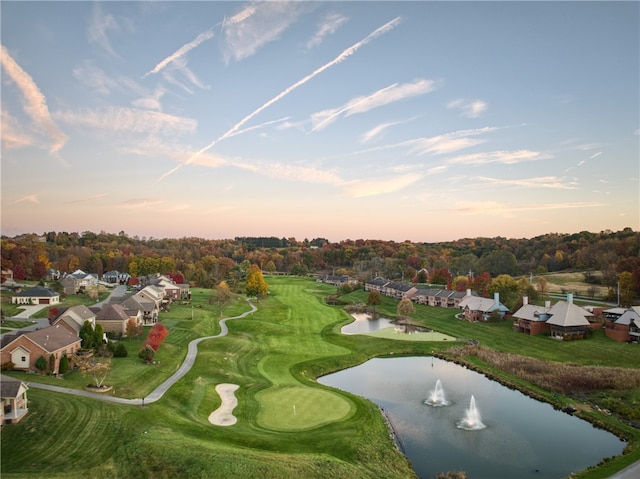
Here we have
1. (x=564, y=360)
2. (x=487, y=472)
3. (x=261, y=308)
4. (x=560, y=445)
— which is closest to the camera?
(x=487, y=472)

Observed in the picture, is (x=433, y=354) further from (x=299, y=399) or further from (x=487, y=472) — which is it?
(x=487, y=472)

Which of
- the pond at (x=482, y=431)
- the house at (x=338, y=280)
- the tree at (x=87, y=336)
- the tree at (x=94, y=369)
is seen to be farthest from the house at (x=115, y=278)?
the pond at (x=482, y=431)

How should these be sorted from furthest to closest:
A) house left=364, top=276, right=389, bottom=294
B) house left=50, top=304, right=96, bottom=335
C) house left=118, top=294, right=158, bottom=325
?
house left=364, top=276, right=389, bottom=294
house left=118, top=294, right=158, bottom=325
house left=50, top=304, right=96, bottom=335

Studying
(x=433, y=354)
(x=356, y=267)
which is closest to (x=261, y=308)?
(x=433, y=354)

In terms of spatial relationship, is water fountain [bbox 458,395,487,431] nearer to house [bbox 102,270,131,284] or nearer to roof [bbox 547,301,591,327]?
roof [bbox 547,301,591,327]

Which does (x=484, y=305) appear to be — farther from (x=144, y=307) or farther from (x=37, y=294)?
(x=37, y=294)

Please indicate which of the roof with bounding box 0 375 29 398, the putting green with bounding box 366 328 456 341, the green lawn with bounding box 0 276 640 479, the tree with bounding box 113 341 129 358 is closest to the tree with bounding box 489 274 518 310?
the green lawn with bounding box 0 276 640 479

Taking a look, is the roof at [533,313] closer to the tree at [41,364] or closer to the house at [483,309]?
the house at [483,309]
